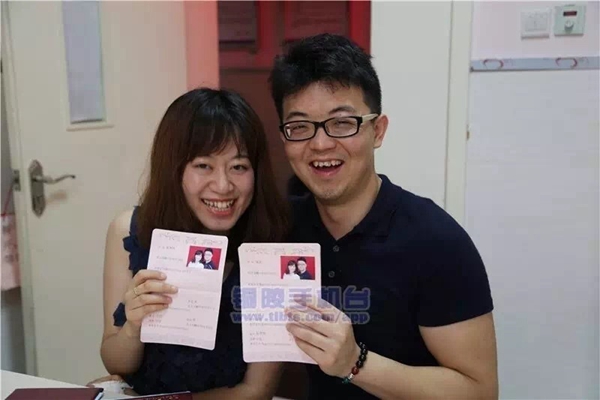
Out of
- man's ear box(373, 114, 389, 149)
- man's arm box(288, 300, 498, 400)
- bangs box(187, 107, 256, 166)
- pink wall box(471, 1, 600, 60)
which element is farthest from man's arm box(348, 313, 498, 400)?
pink wall box(471, 1, 600, 60)

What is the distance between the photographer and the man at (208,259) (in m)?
1.08

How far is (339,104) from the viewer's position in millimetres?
1155

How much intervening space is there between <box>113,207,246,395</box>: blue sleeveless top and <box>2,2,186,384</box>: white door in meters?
0.90

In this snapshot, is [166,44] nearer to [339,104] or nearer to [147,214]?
[147,214]

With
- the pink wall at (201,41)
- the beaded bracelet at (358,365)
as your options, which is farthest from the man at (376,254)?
the pink wall at (201,41)

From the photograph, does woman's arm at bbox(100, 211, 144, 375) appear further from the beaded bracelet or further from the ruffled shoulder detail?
the beaded bracelet

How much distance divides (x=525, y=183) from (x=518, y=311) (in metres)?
0.49

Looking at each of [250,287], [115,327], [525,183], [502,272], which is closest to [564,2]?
[525,183]

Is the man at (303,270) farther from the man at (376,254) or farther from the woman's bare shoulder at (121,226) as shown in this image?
the woman's bare shoulder at (121,226)

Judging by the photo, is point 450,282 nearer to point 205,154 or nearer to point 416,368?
point 416,368

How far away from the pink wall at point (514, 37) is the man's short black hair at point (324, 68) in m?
0.99

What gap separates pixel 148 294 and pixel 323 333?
35cm

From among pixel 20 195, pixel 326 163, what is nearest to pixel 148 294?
pixel 326 163

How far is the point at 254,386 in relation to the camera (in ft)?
4.10
